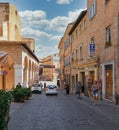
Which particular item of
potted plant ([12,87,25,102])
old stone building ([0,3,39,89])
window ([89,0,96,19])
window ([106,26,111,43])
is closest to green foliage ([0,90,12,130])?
window ([106,26,111,43])

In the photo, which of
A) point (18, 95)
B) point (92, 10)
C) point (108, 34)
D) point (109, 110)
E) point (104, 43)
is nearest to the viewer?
point (109, 110)

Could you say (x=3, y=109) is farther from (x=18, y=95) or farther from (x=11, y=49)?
(x=11, y=49)

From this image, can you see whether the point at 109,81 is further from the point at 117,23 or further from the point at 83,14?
the point at 83,14

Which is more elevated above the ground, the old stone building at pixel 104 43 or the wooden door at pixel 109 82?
the old stone building at pixel 104 43

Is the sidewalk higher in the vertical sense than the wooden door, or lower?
lower

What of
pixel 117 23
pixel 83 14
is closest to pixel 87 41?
pixel 83 14

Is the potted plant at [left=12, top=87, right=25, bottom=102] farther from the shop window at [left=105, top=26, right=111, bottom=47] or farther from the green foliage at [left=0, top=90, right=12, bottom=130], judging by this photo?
the green foliage at [left=0, top=90, right=12, bottom=130]

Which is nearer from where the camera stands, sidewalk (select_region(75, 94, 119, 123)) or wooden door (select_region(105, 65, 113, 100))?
sidewalk (select_region(75, 94, 119, 123))

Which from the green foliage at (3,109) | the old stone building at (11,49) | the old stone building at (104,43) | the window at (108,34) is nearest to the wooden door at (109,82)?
the old stone building at (104,43)

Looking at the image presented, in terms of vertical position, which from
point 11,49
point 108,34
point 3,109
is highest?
point 11,49

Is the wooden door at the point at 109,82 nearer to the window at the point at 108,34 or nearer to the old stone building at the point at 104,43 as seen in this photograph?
the old stone building at the point at 104,43

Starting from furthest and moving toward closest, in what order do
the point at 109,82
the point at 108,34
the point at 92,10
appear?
the point at 92,10, the point at 108,34, the point at 109,82

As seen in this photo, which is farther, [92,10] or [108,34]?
[92,10]

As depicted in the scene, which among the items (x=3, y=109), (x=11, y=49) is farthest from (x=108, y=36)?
(x=3, y=109)
